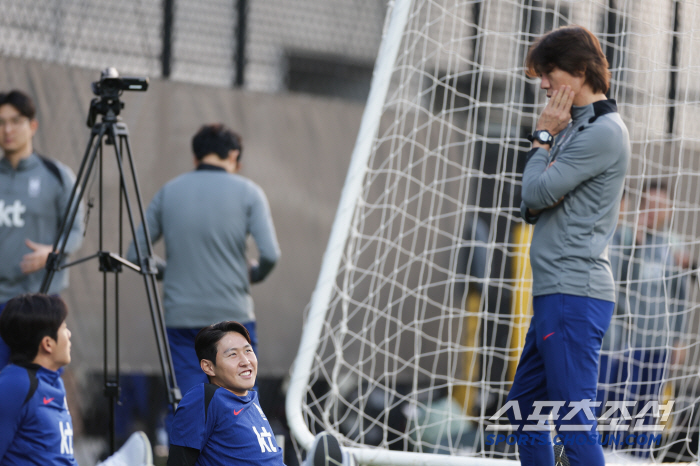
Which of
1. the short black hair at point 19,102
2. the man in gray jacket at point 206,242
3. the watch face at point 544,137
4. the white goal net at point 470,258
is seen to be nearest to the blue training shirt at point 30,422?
the man in gray jacket at point 206,242

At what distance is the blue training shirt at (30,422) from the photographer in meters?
2.29

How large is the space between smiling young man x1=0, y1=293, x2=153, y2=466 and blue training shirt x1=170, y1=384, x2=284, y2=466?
21.2 inches

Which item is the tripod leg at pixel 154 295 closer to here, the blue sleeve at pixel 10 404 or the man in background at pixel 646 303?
the blue sleeve at pixel 10 404

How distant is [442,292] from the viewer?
532 centimetres

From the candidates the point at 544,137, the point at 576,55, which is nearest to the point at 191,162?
the point at 544,137

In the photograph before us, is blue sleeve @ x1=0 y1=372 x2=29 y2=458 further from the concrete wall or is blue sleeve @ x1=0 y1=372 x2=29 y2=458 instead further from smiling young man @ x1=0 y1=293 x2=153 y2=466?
the concrete wall

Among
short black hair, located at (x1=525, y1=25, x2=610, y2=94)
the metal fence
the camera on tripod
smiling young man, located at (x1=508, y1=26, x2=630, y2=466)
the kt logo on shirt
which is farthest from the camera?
the metal fence

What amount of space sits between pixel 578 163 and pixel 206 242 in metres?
1.81

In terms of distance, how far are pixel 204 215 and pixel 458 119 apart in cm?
258

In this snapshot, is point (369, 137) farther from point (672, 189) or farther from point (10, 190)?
point (672, 189)

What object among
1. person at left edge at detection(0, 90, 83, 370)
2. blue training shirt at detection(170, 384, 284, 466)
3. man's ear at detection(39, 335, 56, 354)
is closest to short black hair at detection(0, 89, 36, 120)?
person at left edge at detection(0, 90, 83, 370)

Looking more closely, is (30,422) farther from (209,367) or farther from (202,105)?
(202,105)

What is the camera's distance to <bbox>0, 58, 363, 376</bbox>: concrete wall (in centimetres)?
443

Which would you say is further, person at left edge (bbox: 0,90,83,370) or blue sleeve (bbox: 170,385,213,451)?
person at left edge (bbox: 0,90,83,370)
